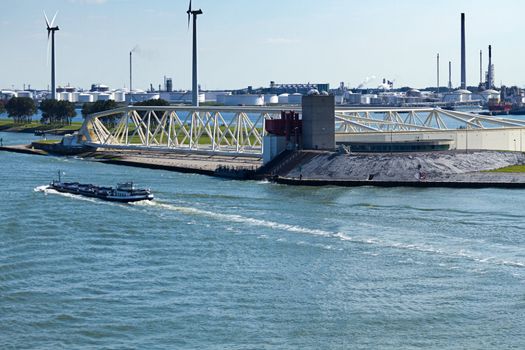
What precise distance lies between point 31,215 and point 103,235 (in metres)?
6.31

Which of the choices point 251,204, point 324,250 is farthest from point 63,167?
point 324,250

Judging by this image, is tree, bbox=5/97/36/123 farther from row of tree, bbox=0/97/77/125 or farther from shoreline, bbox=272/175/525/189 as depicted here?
shoreline, bbox=272/175/525/189

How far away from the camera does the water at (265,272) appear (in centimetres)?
2609

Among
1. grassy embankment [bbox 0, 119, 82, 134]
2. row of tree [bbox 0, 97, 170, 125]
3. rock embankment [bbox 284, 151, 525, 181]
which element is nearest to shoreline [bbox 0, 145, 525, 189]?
rock embankment [bbox 284, 151, 525, 181]

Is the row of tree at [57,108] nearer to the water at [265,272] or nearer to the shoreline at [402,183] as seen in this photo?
the shoreline at [402,183]

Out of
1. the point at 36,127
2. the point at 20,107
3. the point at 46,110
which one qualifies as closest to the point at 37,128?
the point at 36,127

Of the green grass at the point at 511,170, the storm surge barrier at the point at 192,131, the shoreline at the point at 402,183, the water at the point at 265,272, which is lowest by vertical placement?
the water at the point at 265,272

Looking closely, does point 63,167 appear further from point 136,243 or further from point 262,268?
point 262,268

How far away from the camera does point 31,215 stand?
145 ft

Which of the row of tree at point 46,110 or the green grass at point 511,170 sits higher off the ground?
the row of tree at point 46,110

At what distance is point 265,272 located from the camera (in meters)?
32.3

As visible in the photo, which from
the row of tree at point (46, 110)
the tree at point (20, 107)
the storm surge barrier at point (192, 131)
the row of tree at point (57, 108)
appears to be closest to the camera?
the storm surge barrier at point (192, 131)

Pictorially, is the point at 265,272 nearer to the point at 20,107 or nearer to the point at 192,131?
the point at 192,131

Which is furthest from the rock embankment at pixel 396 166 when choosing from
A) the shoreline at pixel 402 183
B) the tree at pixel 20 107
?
the tree at pixel 20 107
